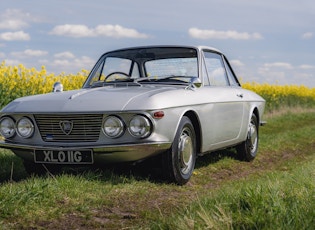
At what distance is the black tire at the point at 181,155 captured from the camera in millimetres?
5631

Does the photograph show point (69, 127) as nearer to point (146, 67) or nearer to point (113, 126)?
point (113, 126)

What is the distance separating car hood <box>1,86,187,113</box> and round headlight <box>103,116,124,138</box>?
0.39 ft

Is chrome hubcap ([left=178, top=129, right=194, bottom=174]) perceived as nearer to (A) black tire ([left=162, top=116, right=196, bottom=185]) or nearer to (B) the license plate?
(A) black tire ([left=162, top=116, right=196, bottom=185])

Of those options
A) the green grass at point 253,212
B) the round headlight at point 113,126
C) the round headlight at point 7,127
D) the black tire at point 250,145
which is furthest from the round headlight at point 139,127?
the black tire at point 250,145

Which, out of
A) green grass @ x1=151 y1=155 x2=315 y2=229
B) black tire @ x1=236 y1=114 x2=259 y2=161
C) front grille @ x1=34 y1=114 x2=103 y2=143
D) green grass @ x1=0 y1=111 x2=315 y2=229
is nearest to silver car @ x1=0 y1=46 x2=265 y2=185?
Answer: front grille @ x1=34 y1=114 x2=103 y2=143

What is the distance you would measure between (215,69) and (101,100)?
2.44 m

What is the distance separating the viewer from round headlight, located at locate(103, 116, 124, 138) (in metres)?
5.38

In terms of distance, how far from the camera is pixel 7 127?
19.6 feet

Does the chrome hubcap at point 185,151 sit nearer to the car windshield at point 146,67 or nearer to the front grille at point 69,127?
the car windshield at point 146,67

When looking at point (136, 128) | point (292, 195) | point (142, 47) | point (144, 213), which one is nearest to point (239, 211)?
point (292, 195)

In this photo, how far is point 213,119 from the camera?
6609 mm

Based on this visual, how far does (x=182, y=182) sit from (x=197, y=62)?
1679 millimetres

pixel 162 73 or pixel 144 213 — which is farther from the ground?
pixel 162 73

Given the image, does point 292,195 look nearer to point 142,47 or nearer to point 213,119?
point 213,119
